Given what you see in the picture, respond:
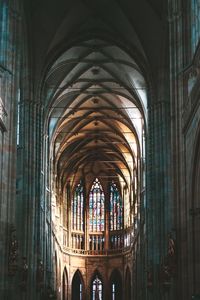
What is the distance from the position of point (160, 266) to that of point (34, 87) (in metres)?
13.2

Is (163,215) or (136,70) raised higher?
(136,70)

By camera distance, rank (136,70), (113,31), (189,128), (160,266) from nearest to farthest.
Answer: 1. (189,128)
2. (160,266)
3. (113,31)
4. (136,70)

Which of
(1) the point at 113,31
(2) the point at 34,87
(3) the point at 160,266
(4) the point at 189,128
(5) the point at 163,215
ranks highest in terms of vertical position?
(1) the point at 113,31

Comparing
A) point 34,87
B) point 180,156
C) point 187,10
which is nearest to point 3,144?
point 180,156

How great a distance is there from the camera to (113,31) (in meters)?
45.7

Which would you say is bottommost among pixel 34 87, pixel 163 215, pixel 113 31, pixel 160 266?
pixel 160 266

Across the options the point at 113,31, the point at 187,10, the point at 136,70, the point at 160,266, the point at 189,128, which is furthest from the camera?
the point at 136,70

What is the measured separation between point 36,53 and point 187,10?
1440 cm

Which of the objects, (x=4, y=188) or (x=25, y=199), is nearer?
(x=4, y=188)

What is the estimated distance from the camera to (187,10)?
3178cm

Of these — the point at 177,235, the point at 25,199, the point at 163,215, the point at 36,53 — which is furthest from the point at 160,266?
the point at 36,53

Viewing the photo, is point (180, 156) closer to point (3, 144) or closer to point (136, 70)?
point (3, 144)

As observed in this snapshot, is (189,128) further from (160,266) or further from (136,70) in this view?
(136,70)

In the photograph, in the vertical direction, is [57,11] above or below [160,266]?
above
